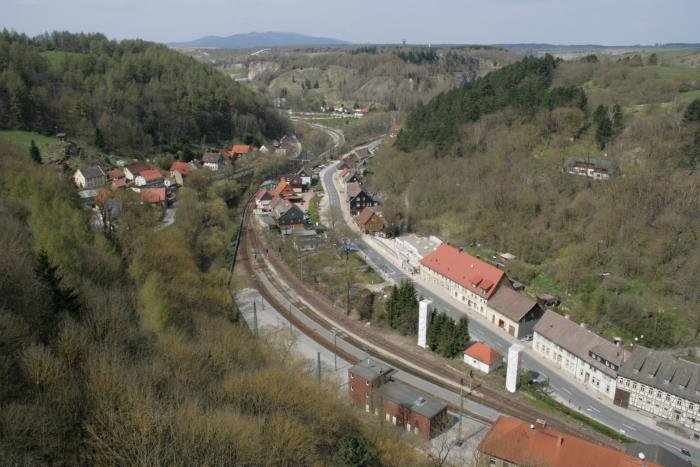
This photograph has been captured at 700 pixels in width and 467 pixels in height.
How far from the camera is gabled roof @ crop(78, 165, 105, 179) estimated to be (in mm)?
41709

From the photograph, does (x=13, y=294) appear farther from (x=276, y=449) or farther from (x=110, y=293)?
(x=276, y=449)

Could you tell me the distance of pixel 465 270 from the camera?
30000mm

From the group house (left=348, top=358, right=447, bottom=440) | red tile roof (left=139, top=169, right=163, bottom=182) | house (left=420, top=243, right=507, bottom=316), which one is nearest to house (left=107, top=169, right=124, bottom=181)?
red tile roof (left=139, top=169, right=163, bottom=182)

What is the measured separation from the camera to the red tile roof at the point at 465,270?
92.7 feet

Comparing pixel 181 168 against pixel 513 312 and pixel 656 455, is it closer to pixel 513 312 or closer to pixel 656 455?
pixel 513 312

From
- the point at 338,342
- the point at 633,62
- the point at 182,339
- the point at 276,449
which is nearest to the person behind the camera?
the point at 276,449

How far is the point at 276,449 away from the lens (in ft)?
36.3

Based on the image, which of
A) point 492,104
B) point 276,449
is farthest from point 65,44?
point 276,449

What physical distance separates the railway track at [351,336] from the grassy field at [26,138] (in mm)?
21058

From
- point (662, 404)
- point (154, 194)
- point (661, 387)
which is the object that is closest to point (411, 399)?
point (661, 387)

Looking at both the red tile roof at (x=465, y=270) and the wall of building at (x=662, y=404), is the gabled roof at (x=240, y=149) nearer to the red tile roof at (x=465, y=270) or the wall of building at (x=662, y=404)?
the red tile roof at (x=465, y=270)

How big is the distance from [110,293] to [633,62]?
177ft

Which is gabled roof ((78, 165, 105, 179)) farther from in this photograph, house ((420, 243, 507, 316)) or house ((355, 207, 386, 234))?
house ((420, 243, 507, 316))

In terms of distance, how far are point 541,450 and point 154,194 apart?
33.6 meters
